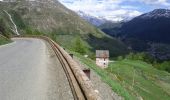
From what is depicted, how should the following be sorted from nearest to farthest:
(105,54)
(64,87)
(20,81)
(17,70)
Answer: (64,87) < (20,81) < (17,70) < (105,54)

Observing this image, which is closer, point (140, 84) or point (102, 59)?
point (102, 59)

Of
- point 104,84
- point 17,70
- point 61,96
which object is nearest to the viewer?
point 61,96

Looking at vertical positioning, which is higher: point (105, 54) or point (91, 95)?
point (91, 95)

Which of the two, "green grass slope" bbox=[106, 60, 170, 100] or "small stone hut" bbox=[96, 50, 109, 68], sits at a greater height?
"small stone hut" bbox=[96, 50, 109, 68]

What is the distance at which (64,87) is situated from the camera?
13680 millimetres

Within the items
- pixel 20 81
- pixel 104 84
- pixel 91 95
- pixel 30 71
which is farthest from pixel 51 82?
pixel 91 95

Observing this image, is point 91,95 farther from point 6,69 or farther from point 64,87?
point 6,69

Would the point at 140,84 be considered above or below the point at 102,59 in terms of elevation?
below

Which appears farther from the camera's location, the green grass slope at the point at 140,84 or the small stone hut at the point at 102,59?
the small stone hut at the point at 102,59

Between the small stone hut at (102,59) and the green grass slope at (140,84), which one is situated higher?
the small stone hut at (102,59)

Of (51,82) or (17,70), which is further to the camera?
(17,70)

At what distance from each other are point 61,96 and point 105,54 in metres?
23.9

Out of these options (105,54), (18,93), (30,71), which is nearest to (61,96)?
(18,93)

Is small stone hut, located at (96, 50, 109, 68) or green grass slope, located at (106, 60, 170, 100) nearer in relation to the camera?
green grass slope, located at (106, 60, 170, 100)
